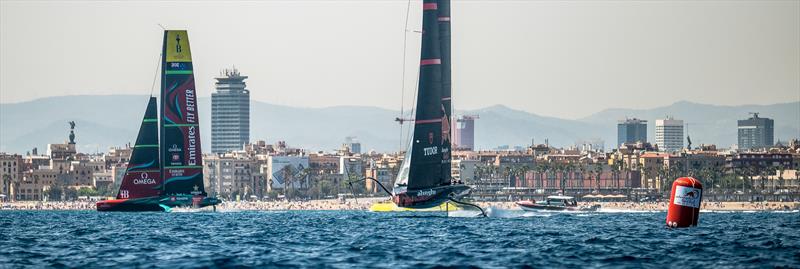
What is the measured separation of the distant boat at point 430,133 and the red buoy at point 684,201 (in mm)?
20701

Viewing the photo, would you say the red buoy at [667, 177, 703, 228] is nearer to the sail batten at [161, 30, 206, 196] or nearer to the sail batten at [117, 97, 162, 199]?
the sail batten at [161, 30, 206, 196]

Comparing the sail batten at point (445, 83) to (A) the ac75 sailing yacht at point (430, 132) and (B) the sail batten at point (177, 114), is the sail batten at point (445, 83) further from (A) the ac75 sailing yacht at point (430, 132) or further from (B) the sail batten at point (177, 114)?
(B) the sail batten at point (177, 114)

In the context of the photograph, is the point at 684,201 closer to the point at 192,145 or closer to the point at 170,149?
the point at 170,149

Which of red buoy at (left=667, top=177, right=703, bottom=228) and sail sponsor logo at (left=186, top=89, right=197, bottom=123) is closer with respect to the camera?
red buoy at (left=667, top=177, right=703, bottom=228)

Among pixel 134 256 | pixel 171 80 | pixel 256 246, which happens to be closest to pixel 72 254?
pixel 134 256

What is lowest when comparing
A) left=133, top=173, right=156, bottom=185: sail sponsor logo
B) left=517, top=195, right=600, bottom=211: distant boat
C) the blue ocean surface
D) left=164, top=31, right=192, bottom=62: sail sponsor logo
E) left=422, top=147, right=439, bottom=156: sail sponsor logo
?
left=517, top=195, right=600, bottom=211: distant boat

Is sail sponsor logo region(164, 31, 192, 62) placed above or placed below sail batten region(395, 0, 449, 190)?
above

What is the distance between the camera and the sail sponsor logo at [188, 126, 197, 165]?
132625mm

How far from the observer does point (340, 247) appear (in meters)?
63.4

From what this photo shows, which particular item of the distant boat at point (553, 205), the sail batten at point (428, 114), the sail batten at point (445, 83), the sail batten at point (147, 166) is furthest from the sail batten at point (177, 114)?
the sail batten at point (428, 114)

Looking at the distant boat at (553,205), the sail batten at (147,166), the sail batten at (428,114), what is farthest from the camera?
the distant boat at (553,205)

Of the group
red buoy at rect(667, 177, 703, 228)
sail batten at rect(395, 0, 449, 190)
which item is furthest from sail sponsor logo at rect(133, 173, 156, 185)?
red buoy at rect(667, 177, 703, 228)

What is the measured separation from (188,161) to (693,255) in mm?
81645

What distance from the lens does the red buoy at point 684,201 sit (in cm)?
7444
